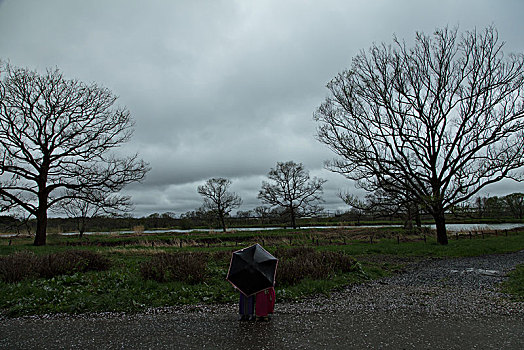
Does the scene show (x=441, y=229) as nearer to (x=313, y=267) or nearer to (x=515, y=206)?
(x=313, y=267)

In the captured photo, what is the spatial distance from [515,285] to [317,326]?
626 cm

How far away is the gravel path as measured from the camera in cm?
445

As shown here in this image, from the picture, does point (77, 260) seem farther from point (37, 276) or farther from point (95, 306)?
point (95, 306)

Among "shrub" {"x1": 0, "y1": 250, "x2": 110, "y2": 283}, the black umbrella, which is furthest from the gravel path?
"shrub" {"x1": 0, "y1": 250, "x2": 110, "y2": 283}

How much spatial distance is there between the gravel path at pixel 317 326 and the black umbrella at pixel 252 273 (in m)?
0.64

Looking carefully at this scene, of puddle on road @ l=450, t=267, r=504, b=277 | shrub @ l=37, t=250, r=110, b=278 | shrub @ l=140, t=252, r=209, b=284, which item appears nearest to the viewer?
shrub @ l=140, t=252, r=209, b=284

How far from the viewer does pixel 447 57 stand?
1719 centimetres

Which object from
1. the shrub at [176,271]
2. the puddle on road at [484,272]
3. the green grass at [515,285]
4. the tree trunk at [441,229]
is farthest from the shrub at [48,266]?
the tree trunk at [441,229]

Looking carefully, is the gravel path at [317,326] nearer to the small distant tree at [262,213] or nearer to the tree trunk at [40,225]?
the tree trunk at [40,225]

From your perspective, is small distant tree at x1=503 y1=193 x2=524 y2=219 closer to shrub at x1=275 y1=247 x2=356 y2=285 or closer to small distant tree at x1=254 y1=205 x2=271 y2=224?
small distant tree at x1=254 y1=205 x2=271 y2=224

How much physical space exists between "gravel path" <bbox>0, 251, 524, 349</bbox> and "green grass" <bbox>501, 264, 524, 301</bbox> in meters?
0.37

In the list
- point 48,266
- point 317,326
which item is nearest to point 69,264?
point 48,266

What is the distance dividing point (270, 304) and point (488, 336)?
3.42 meters

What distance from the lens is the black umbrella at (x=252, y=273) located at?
17.5 ft
